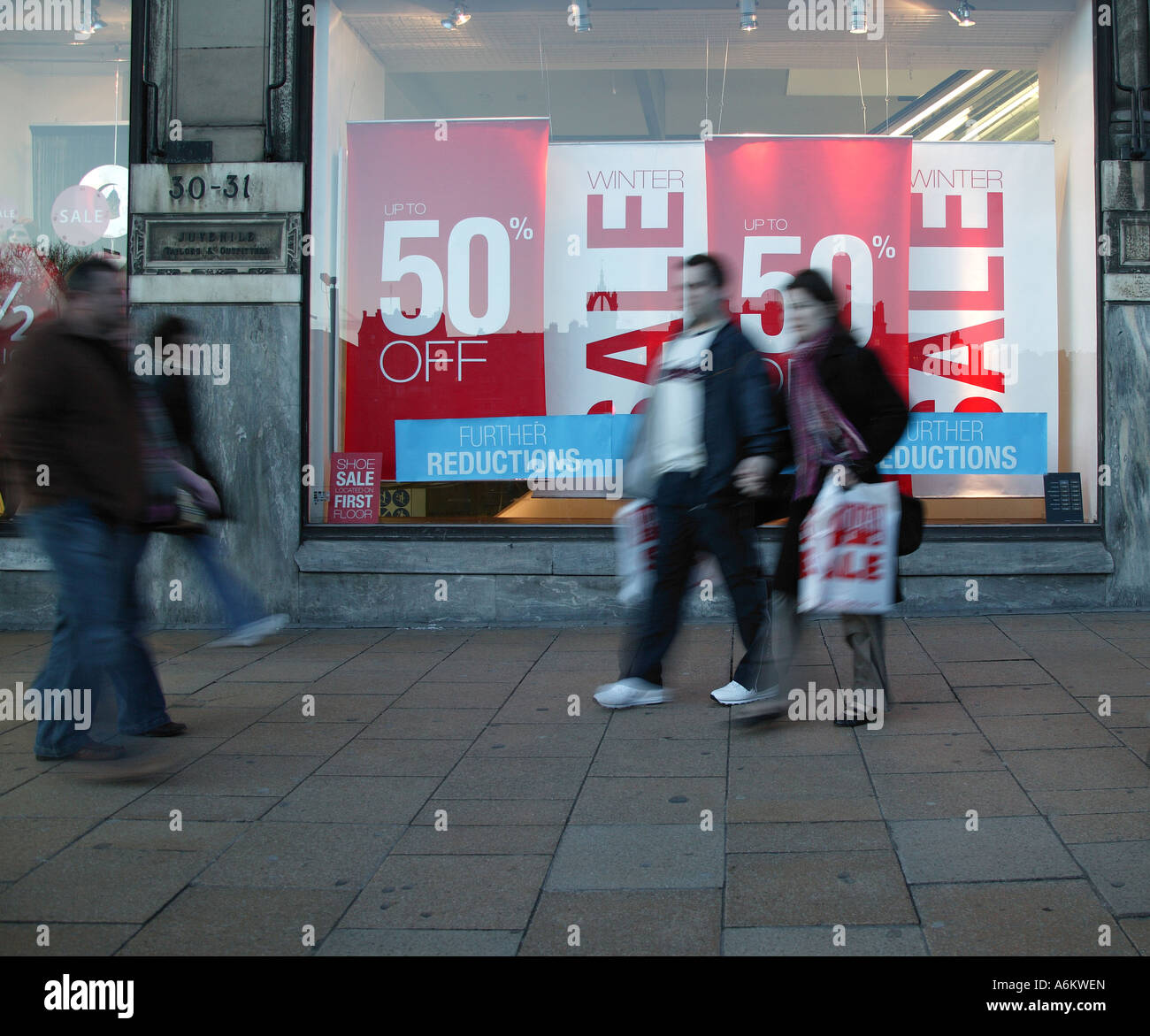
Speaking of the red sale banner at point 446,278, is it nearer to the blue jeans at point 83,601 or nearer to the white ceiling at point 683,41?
the white ceiling at point 683,41

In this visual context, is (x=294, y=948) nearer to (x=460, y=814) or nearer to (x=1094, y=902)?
(x=460, y=814)

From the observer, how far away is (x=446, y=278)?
25.1 ft

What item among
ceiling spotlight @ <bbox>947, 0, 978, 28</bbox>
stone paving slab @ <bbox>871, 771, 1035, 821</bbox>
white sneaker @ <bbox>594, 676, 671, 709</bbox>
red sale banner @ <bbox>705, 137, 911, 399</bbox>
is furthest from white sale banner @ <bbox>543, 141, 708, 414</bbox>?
stone paving slab @ <bbox>871, 771, 1035, 821</bbox>

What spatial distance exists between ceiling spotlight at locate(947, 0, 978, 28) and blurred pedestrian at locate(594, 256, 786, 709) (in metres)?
4.27

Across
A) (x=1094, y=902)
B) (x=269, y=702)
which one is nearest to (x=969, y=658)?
(x=1094, y=902)

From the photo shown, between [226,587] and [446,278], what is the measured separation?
2.84 metres

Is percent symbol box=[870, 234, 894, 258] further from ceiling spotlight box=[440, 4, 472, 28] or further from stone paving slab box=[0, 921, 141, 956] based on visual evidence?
stone paving slab box=[0, 921, 141, 956]

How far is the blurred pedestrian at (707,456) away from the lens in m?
4.75

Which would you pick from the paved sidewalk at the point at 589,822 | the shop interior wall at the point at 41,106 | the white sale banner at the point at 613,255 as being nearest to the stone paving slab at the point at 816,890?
the paved sidewalk at the point at 589,822

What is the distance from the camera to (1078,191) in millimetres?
7504

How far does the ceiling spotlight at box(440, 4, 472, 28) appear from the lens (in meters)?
7.89

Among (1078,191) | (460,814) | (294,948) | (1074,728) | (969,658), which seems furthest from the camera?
(1078,191)

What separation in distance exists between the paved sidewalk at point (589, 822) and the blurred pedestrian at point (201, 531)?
0.36 metres

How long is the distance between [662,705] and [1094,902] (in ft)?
7.79
